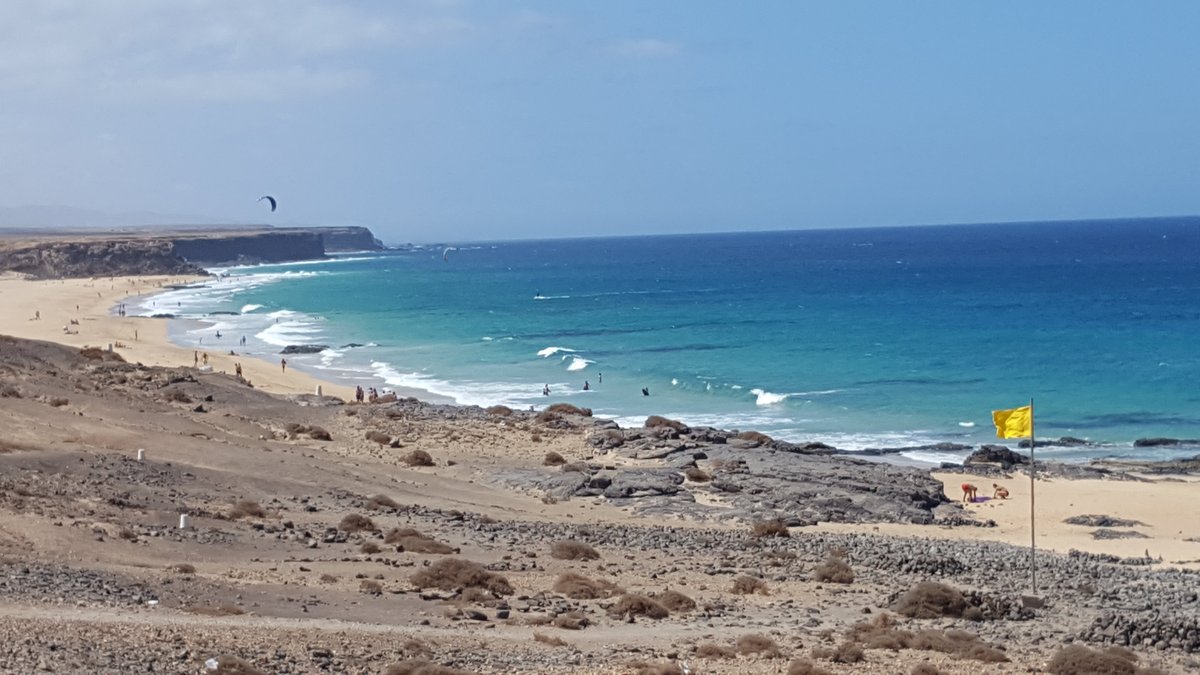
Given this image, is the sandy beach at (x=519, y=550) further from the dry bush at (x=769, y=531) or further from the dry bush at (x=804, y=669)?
the dry bush at (x=804, y=669)

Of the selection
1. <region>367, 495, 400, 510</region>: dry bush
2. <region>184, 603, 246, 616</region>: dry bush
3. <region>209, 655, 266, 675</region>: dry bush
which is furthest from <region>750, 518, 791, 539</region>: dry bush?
<region>209, 655, 266, 675</region>: dry bush

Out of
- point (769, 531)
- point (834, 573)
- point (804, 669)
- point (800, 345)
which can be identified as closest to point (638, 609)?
point (804, 669)

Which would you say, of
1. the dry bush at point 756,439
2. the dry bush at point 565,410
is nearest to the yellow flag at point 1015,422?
the dry bush at point 756,439

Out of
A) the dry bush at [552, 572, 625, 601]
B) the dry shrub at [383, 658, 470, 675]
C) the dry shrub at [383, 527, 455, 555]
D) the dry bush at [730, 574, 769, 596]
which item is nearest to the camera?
the dry shrub at [383, 658, 470, 675]

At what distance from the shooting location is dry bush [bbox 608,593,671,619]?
758 inches

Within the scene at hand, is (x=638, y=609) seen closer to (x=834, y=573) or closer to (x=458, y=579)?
(x=458, y=579)

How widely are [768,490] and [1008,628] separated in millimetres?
13689

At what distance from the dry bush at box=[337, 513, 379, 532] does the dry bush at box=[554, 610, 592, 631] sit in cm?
713

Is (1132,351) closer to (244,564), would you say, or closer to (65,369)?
(65,369)

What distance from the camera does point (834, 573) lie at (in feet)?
74.3

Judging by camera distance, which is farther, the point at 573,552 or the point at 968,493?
the point at 968,493

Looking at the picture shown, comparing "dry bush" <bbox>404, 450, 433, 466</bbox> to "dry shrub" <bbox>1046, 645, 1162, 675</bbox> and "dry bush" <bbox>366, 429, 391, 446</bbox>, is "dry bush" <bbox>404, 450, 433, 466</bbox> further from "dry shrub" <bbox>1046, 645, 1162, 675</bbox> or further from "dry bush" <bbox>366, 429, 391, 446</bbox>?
"dry shrub" <bbox>1046, 645, 1162, 675</bbox>

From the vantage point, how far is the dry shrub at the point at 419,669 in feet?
47.5

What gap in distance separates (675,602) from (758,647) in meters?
2.86
